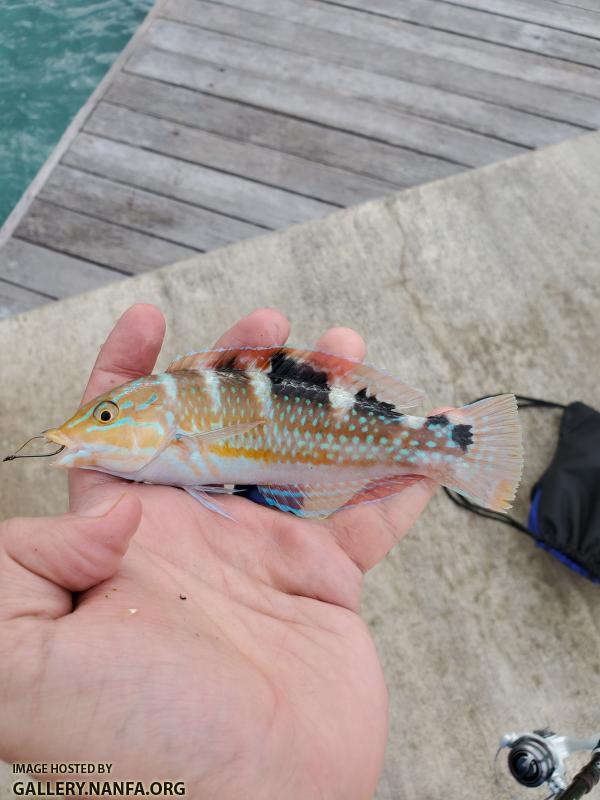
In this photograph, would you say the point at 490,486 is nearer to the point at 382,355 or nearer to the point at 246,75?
the point at 382,355

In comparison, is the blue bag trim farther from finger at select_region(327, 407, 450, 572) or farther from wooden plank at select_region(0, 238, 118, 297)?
wooden plank at select_region(0, 238, 118, 297)

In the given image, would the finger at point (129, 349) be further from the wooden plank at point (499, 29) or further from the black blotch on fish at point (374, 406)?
the wooden plank at point (499, 29)

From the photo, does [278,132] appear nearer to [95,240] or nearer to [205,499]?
[95,240]

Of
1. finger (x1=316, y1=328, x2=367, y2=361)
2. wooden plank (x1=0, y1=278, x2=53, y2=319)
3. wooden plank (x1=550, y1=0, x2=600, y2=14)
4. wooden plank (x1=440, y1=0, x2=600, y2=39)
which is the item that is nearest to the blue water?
wooden plank (x1=0, y1=278, x2=53, y2=319)

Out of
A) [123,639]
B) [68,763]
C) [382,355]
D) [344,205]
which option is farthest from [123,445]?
[344,205]

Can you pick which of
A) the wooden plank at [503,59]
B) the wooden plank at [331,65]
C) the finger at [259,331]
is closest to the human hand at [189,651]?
the finger at [259,331]

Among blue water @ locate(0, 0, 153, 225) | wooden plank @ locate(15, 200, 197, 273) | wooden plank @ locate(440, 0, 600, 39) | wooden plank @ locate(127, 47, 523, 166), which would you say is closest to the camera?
wooden plank @ locate(15, 200, 197, 273)
